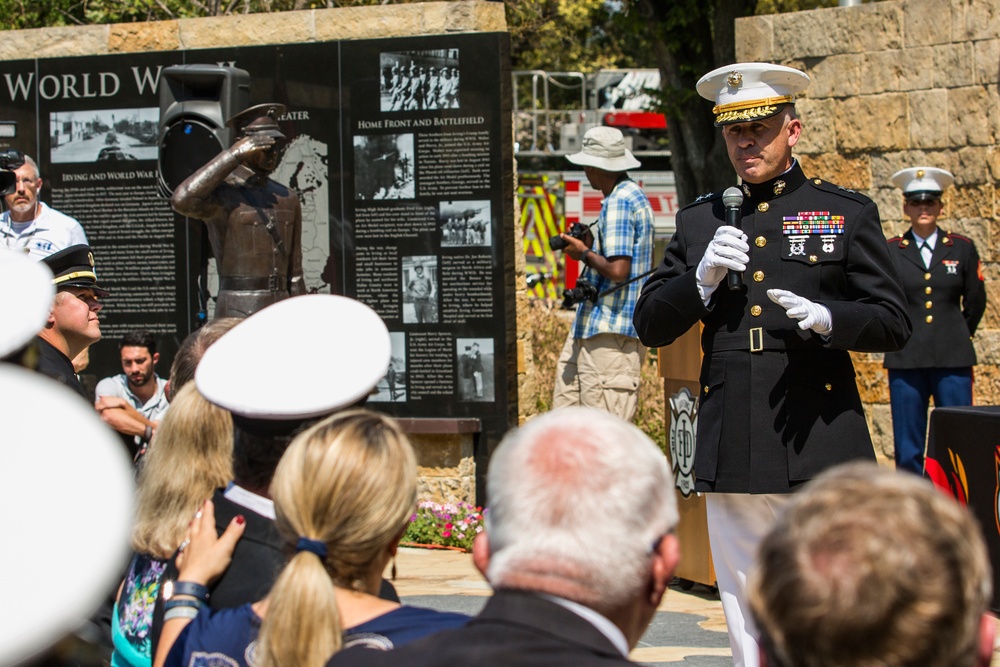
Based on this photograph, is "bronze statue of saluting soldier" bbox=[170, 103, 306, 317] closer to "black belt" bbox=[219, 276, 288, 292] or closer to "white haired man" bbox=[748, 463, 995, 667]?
"black belt" bbox=[219, 276, 288, 292]

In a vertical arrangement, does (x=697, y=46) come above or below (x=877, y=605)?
above

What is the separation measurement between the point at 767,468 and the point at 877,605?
2372 millimetres

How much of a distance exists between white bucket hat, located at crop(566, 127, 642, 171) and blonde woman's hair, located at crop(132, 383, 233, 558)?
4.56 meters

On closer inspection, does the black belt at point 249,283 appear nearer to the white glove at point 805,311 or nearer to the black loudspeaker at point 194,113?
the black loudspeaker at point 194,113

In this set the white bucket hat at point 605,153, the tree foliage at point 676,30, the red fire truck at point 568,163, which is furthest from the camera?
the red fire truck at point 568,163

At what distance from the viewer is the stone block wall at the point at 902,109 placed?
8289 mm

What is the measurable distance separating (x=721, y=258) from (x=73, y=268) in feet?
7.56

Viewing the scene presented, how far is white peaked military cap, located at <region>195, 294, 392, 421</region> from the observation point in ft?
7.70

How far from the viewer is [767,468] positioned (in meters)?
3.65

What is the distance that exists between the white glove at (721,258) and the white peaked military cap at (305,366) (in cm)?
139

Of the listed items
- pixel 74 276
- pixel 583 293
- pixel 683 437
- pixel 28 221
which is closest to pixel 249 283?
pixel 28 221

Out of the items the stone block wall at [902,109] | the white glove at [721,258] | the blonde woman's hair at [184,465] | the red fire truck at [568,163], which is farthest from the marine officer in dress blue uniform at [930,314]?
the red fire truck at [568,163]

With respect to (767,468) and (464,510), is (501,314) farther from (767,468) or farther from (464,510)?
(767,468)

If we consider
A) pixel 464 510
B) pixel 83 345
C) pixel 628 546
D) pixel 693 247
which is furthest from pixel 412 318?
pixel 628 546
